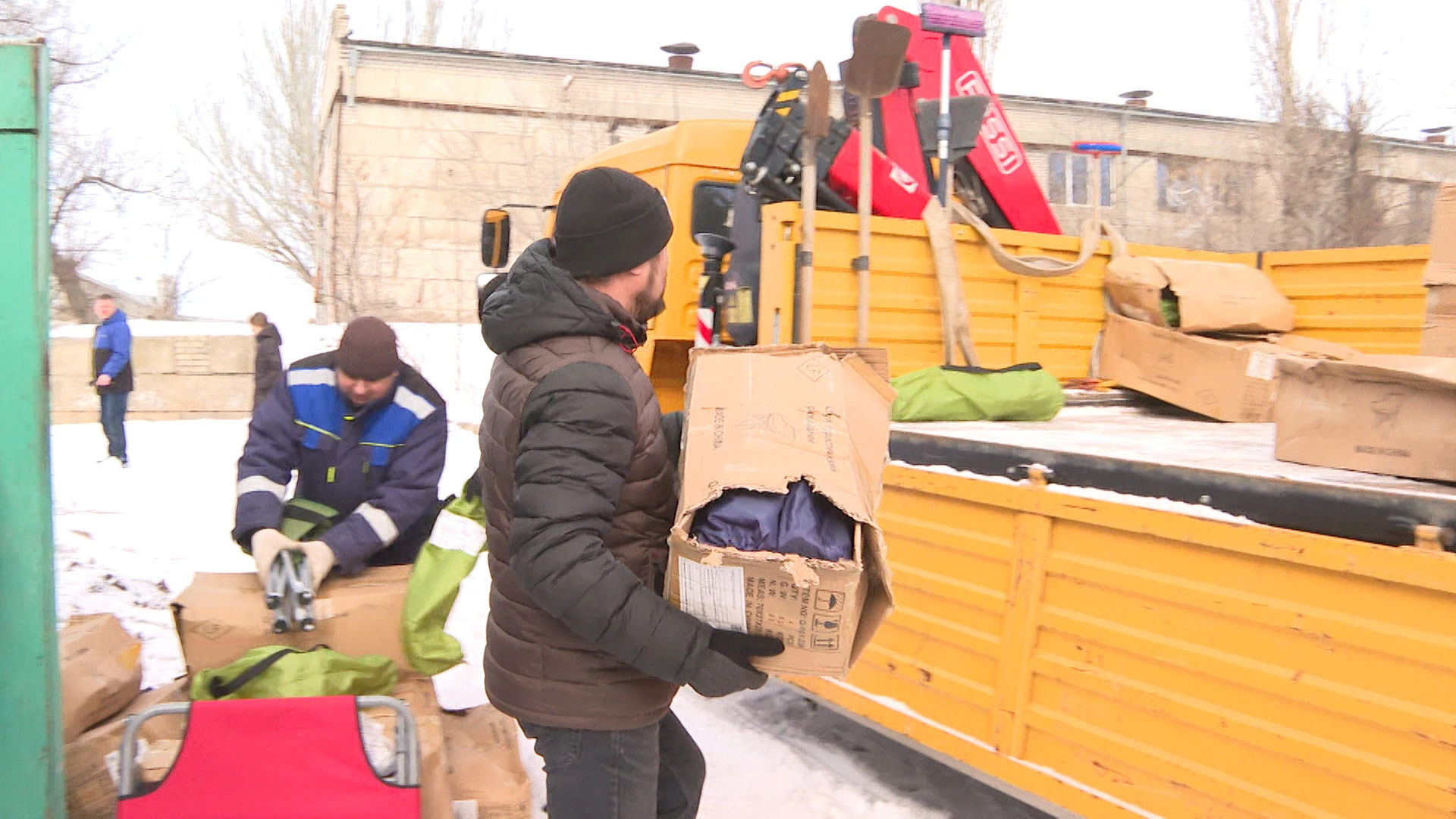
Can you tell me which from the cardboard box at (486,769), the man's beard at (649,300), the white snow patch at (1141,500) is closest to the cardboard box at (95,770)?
the cardboard box at (486,769)

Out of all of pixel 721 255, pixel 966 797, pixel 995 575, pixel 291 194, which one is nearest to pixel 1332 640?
pixel 995 575

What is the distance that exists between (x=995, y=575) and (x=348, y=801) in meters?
1.83

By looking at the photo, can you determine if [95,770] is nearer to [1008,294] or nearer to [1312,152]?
[1008,294]

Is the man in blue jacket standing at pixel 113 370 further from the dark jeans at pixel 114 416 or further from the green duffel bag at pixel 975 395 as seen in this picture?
the green duffel bag at pixel 975 395

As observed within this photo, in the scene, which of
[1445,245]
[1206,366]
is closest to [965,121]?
[1206,366]

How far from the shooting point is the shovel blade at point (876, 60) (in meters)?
4.73

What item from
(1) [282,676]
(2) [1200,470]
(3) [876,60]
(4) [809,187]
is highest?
(3) [876,60]

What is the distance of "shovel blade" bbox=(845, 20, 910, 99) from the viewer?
473 centimetres

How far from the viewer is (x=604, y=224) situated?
1.97 meters

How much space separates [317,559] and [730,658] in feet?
5.07

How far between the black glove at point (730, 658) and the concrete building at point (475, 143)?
18.6 metres

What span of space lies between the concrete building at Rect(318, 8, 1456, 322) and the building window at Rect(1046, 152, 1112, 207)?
0.25 ft

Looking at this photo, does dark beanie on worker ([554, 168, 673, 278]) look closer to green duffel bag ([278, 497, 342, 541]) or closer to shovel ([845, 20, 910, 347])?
green duffel bag ([278, 497, 342, 541])

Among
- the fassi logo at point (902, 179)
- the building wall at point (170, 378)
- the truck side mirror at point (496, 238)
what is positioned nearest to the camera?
the fassi logo at point (902, 179)
